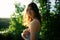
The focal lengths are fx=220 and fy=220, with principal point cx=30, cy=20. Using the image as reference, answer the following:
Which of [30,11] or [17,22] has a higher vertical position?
[30,11]

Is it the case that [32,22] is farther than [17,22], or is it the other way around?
[17,22]

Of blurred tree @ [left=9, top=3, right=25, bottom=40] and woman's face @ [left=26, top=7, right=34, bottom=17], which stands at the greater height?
woman's face @ [left=26, top=7, right=34, bottom=17]

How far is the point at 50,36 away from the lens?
8211 mm

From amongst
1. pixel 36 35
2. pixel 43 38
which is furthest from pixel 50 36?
pixel 36 35

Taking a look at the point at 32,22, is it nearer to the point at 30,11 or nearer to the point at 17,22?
the point at 30,11

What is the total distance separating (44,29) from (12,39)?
1355mm

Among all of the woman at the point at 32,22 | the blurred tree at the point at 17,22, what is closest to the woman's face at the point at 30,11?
the woman at the point at 32,22

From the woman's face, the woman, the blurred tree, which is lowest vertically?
the blurred tree

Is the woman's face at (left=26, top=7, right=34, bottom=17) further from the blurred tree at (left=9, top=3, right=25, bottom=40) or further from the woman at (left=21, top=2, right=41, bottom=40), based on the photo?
the blurred tree at (left=9, top=3, right=25, bottom=40)

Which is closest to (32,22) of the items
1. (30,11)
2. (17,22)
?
(30,11)

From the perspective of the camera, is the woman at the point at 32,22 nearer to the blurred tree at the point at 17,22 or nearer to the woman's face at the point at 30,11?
the woman's face at the point at 30,11

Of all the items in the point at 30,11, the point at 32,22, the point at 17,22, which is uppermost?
the point at 30,11

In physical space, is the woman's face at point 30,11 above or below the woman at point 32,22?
above

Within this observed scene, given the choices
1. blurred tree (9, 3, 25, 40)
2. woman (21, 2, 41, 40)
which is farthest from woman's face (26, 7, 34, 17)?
blurred tree (9, 3, 25, 40)
